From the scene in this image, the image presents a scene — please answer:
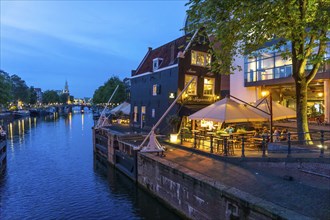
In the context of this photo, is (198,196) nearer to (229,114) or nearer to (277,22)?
(229,114)

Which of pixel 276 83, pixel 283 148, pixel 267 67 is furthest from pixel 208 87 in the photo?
pixel 283 148

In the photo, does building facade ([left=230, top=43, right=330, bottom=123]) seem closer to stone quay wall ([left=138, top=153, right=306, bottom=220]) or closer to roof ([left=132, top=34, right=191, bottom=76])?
roof ([left=132, top=34, right=191, bottom=76])

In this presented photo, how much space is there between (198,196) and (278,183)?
273cm

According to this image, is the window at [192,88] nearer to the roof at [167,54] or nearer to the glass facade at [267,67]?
the roof at [167,54]

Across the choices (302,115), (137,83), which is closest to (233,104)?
(302,115)

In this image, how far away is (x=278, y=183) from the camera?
9.03 meters

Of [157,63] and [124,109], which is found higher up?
[157,63]

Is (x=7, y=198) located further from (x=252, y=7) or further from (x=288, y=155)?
(x=252, y=7)

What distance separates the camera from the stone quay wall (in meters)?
7.09

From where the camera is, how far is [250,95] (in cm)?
2978

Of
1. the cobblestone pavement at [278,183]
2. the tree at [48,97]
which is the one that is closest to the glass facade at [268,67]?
the cobblestone pavement at [278,183]

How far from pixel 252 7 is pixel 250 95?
20.9 m

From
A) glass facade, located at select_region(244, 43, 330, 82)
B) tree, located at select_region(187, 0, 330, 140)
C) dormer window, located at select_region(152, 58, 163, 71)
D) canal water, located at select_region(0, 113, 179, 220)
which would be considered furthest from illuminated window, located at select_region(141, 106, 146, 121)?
tree, located at select_region(187, 0, 330, 140)

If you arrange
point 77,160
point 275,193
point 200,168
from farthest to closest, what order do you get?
point 77,160 → point 200,168 → point 275,193
